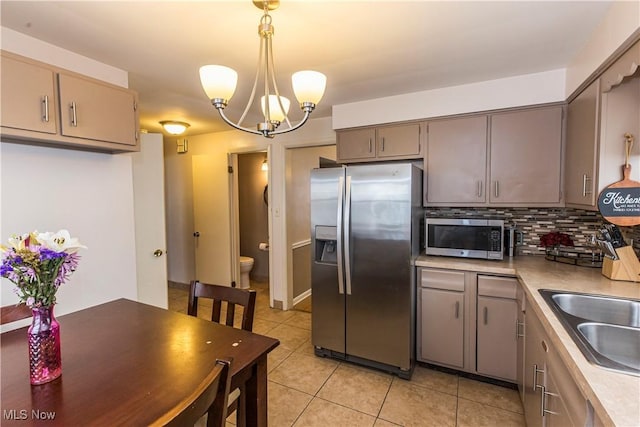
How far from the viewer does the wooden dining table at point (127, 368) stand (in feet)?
2.92

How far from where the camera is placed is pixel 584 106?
75.7 inches

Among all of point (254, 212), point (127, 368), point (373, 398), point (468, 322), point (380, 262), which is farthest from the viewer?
point (254, 212)

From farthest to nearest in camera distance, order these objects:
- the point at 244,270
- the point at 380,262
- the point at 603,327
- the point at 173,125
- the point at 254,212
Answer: the point at 254,212 < the point at 244,270 < the point at 173,125 < the point at 380,262 < the point at 603,327

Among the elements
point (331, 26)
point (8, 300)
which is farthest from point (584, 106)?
point (8, 300)

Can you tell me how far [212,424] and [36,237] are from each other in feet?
2.70

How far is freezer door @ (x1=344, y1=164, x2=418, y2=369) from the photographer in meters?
2.31

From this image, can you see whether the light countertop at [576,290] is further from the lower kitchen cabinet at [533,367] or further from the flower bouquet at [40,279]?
the flower bouquet at [40,279]

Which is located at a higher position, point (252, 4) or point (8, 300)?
point (252, 4)

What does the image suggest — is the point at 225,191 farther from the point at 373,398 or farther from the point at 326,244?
the point at 373,398

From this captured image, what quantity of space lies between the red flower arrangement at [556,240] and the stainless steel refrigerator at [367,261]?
958mm

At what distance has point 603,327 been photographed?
1.30m

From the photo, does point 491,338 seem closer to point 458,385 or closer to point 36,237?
point 458,385

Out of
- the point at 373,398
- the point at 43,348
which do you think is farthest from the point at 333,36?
the point at 373,398

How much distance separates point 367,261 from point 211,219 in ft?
8.59
